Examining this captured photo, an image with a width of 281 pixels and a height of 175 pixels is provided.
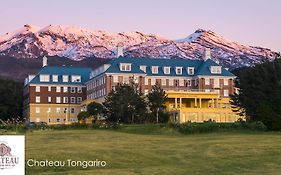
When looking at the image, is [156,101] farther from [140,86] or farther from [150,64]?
[150,64]

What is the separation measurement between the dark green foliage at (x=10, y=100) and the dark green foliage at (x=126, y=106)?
3868 centimetres

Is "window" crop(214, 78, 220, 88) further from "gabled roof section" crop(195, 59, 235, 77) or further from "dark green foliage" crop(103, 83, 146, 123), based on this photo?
"dark green foliage" crop(103, 83, 146, 123)

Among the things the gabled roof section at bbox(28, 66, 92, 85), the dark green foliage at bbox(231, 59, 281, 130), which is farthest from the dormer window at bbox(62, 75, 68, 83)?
the dark green foliage at bbox(231, 59, 281, 130)

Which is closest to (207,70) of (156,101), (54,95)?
(156,101)

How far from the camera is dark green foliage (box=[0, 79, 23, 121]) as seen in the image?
107713 millimetres

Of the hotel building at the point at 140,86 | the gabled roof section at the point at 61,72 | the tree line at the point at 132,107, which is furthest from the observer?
the gabled roof section at the point at 61,72

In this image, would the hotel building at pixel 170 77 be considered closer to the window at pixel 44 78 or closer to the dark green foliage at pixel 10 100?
the window at pixel 44 78

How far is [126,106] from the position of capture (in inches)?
2753

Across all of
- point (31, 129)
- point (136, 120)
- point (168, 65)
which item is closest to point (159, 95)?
point (136, 120)

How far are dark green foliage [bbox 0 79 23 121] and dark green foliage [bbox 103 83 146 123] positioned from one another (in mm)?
38676

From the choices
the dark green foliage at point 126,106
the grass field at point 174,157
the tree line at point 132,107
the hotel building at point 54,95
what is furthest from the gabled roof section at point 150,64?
the grass field at point 174,157

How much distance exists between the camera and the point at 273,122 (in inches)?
1882

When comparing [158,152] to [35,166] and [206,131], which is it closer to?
[35,166]

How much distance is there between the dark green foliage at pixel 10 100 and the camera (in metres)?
108
